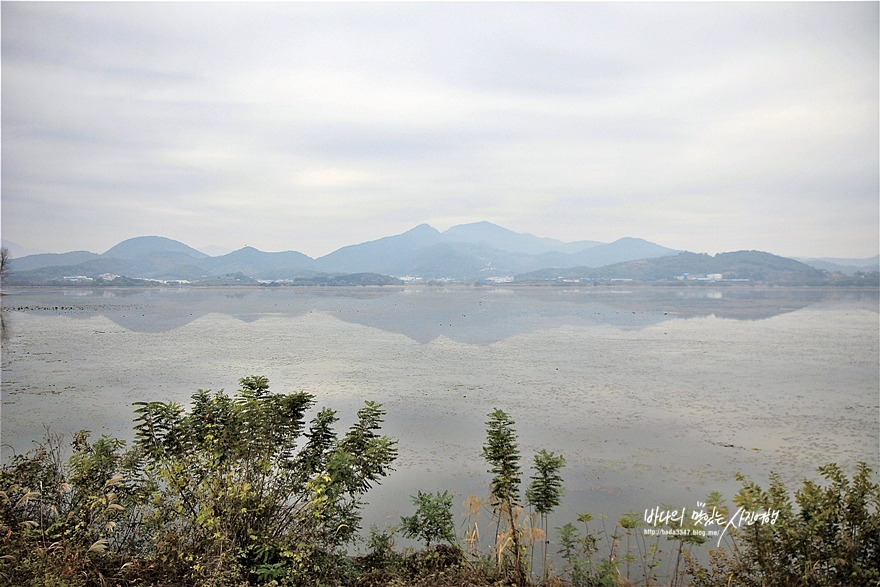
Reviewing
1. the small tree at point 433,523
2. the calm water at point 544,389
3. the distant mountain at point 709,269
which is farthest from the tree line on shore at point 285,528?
the distant mountain at point 709,269

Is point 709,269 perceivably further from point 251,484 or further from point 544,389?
point 251,484

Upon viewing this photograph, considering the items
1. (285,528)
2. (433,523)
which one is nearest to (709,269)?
(433,523)

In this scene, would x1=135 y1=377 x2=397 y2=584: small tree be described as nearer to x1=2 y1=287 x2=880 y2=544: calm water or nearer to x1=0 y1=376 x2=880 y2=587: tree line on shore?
x1=0 y1=376 x2=880 y2=587: tree line on shore

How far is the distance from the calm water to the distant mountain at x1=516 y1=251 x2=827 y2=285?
121361mm

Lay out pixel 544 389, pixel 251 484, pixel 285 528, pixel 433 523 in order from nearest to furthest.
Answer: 1. pixel 251 484
2. pixel 285 528
3. pixel 433 523
4. pixel 544 389

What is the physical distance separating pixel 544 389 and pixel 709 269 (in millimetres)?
157997

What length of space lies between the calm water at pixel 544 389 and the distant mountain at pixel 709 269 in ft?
398

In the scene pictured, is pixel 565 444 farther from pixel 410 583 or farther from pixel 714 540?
pixel 410 583

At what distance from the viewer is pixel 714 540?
725 cm

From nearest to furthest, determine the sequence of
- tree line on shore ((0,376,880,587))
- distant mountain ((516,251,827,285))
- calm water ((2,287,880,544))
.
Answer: tree line on shore ((0,376,880,587)) < calm water ((2,287,880,544)) < distant mountain ((516,251,827,285))

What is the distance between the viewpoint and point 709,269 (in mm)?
155125

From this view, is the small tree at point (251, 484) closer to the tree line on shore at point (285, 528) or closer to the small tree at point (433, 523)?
the tree line on shore at point (285, 528)

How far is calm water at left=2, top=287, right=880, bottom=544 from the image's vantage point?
9.86m

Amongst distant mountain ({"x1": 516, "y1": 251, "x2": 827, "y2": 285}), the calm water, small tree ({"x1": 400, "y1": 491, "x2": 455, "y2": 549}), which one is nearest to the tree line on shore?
small tree ({"x1": 400, "y1": 491, "x2": 455, "y2": 549})
